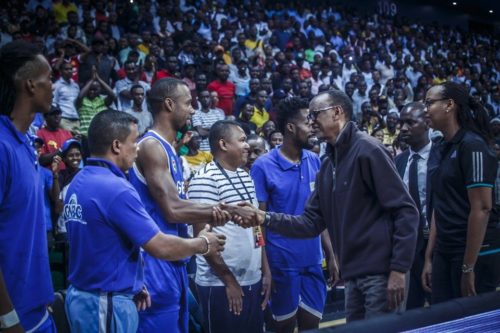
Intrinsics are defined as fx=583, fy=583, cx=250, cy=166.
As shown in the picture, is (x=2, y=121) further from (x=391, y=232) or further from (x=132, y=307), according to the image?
(x=391, y=232)

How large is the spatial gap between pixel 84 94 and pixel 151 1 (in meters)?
5.58

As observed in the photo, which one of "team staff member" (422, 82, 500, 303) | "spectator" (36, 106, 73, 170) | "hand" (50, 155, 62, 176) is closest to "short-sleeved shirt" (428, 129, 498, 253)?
"team staff member" (422, 82, 500, 303)

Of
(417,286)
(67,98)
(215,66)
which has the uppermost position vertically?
(215,66)

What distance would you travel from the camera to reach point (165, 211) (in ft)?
10.6

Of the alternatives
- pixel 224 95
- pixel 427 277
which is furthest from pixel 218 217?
pixel 224 95

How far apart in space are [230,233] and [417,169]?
5.35 feet

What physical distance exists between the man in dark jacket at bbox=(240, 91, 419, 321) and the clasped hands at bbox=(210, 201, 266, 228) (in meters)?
0.47

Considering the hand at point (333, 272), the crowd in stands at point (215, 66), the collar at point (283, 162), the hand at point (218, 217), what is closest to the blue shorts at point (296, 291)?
the hand at point (333, 272)

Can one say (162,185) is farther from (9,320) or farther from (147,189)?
(9,320)

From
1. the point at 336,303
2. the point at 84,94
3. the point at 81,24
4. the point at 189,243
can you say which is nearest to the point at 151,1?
the point at 81,24

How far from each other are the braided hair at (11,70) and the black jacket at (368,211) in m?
1.66

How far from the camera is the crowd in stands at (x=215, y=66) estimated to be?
Result: 8078mm

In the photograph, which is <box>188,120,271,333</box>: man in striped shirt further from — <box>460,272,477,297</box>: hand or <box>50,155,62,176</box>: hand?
<box>50,155,62,176</box>: hand

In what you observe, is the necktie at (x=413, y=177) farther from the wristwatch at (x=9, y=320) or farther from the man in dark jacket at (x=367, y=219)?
the wristwatch at (x=9, y=320)
